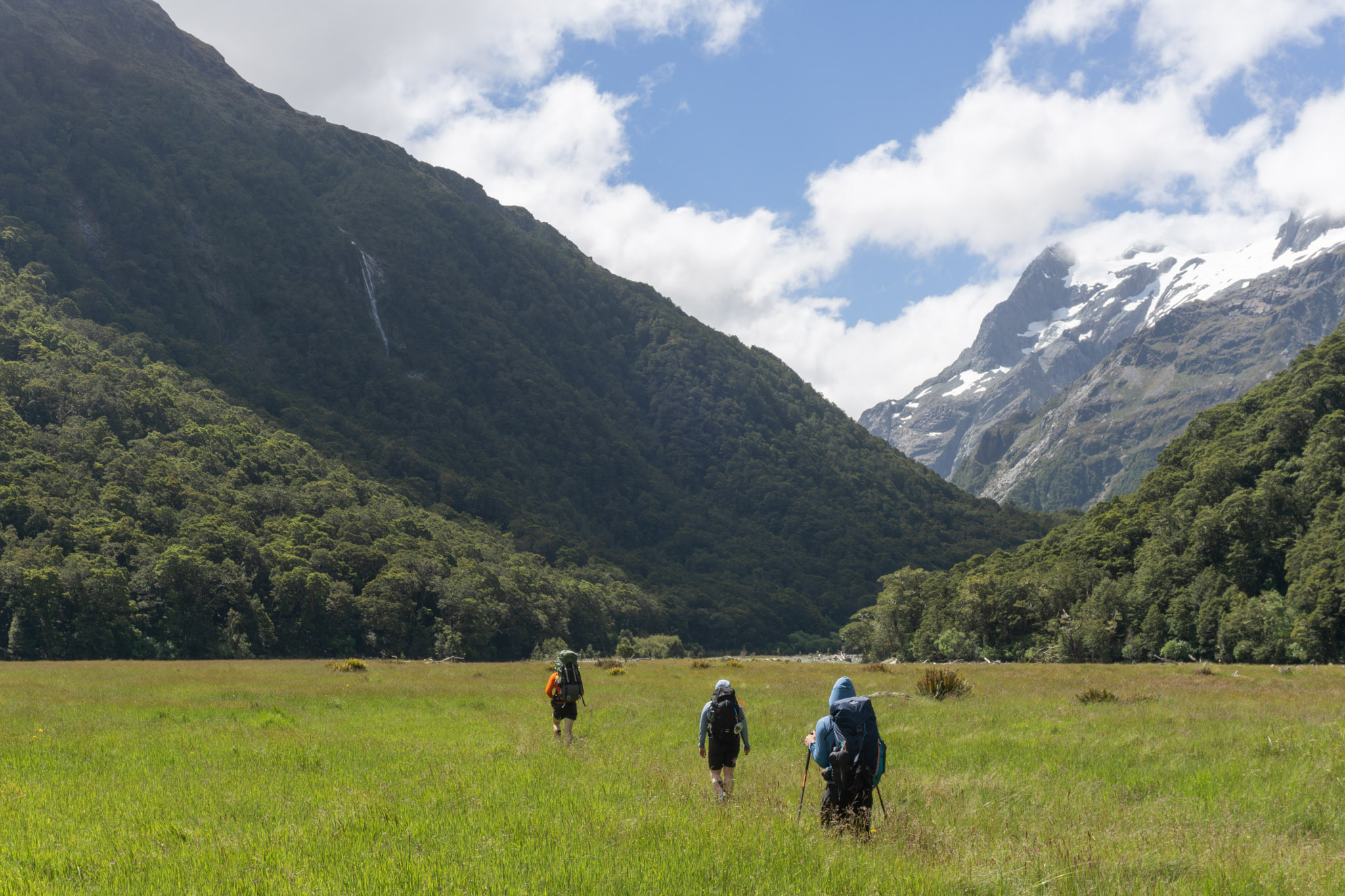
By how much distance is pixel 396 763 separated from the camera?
14.6 meters

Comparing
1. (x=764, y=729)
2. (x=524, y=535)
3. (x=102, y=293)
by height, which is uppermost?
(x=102, y=293)

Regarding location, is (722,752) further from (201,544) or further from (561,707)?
(201,544)

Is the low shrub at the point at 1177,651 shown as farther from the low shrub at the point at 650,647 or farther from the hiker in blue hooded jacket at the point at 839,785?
the hiker in blue hooded jacket at the point at 839,785

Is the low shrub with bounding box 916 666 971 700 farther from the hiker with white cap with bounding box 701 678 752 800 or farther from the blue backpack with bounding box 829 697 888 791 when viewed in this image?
the blue backpack with bounding box 829 697 888 791

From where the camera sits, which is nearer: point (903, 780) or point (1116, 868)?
point (1116, 868)

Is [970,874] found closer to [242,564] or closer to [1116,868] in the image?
[1116,868]

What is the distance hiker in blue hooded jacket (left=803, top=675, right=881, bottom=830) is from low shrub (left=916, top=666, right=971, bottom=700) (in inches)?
724

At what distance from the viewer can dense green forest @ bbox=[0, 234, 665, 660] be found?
73438 millimetres

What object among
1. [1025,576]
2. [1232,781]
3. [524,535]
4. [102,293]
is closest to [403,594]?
[1025,576]

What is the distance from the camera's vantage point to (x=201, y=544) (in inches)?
3440

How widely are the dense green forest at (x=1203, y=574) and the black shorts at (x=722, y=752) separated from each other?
55.4 metres

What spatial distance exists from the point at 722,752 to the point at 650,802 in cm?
182

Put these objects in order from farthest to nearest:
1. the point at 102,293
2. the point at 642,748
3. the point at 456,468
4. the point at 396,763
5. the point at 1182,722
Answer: the point at 456,468, the point at 102,293, the point at 1182,722, the point at 642,748, the point at 396,763

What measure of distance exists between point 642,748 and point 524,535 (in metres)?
158
